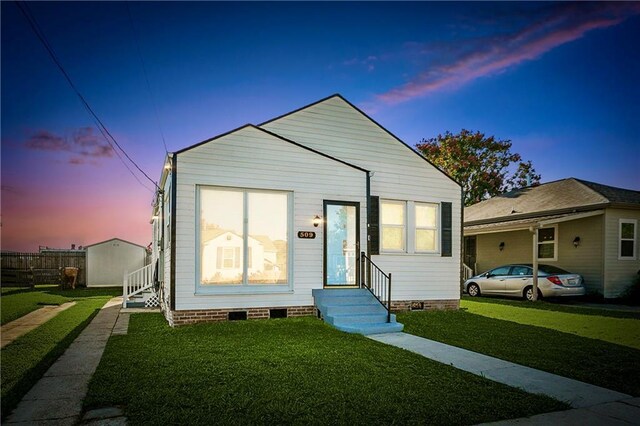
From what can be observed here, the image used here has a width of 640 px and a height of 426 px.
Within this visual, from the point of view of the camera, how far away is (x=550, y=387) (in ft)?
15.3

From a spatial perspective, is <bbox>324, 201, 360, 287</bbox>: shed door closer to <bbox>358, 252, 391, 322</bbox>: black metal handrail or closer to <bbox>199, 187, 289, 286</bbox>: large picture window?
<bbox>358, 252, 391, 322</bbox>: black metal handrail

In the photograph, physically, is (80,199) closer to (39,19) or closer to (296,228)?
(39,19)

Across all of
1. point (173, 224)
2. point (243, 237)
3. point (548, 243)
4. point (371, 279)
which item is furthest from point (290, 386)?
point (548, 243)

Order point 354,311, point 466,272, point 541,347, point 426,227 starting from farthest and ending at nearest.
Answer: point 466,272 < point 426,227 < point 354,311 < point 541,347

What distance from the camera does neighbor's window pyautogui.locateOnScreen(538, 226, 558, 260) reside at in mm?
16047

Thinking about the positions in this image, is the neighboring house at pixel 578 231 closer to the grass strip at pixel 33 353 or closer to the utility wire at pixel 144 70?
the utility wire at pixel 144 70

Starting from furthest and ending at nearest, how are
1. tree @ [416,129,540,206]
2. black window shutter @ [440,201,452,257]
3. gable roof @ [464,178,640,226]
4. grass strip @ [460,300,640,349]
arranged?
1. tree @ [416,129,540,206]
2. gable roof @ [464,178,640,226]
3. black window shutter @ [440,201,452,257]
4. grass strip @ [460,300,640,349]

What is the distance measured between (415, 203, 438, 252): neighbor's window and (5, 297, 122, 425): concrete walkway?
7.69 metres

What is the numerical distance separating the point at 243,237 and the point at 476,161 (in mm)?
24366

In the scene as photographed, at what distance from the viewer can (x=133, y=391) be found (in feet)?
14.1

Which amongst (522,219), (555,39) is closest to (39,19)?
(555,39)

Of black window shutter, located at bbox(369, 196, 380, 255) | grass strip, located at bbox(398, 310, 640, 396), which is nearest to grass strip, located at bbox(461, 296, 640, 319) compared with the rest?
grass strip, located at bbox(398, 310, 640, 396)

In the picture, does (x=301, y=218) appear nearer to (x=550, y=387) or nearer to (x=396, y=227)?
(x=396, y=227)

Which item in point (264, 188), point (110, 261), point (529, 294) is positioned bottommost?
point (529, 294)
